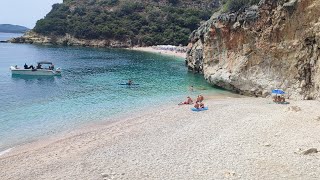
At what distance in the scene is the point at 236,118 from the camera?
23312 mm

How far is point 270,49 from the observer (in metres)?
32.2

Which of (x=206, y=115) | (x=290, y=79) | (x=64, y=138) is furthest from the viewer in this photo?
(x=290, y=79)

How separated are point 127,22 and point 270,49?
329 feet

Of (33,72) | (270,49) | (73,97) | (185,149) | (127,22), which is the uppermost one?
(127,22)

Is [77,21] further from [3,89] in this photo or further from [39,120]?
[39,120]

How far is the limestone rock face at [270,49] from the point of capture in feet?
95.5

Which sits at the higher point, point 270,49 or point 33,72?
point 270,49

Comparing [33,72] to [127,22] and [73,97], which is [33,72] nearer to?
[73,97]

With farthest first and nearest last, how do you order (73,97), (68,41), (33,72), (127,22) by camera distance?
1. (127,22)
2. (68,41)
3. (33,72)
4. (73,97)

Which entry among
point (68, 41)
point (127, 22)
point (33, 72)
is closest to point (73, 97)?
point (33, 72)

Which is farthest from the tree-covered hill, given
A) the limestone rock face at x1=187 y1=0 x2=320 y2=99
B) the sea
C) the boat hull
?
the limestone rock face at x1=187 y1=0 x2=320 y2=99

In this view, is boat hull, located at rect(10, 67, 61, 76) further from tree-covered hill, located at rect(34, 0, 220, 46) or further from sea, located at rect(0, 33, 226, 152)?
tree-covered hill, located at rect(34, 0, 220, 46)

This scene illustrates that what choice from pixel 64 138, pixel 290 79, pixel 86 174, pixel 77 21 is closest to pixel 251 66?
pixel 290 79

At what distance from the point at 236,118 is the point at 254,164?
8.24 meters
